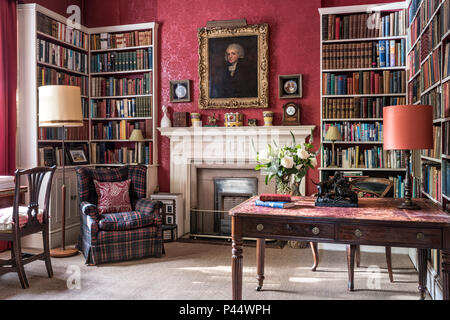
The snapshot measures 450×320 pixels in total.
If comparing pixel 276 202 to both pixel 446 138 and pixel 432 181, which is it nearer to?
pixel 446 138

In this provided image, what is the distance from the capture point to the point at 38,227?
364 centimetres

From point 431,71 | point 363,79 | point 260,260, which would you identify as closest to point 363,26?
point 363,79

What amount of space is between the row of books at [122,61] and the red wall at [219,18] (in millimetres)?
198

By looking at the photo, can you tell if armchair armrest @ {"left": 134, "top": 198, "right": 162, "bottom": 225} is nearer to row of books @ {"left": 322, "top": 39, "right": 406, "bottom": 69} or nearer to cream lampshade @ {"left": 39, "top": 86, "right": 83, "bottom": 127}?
cream lampshade @ {"left": 39, "top": 86, "right": 83, "bottom": 127}

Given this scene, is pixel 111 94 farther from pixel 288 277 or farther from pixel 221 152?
pixel 288 277

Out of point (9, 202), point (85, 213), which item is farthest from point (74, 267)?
point (9, 202)

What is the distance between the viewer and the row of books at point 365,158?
4.60m

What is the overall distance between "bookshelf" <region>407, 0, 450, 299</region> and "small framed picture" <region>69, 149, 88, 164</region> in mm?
4058

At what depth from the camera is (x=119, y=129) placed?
5.52 m

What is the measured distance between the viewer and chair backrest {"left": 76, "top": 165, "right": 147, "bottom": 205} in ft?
14.4

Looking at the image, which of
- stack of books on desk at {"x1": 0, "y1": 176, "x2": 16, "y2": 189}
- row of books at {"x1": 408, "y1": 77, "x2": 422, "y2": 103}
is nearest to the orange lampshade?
row of books at {"x1": 408, "y1": 77, "x2": 422, "y2": 103}

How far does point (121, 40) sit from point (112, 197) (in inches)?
90.7

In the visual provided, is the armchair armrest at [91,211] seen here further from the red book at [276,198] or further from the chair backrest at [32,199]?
the red book at [276,198]
